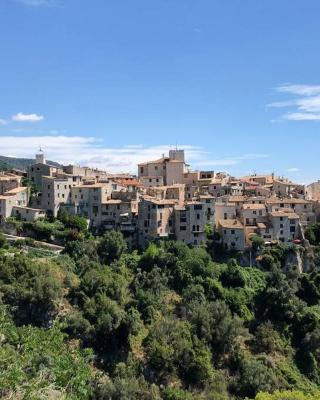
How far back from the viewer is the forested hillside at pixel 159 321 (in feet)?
130

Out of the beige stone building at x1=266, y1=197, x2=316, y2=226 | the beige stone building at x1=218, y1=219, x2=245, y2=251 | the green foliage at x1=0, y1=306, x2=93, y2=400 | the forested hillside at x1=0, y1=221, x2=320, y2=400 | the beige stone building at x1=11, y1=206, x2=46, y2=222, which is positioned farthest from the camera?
the beige stone building at x1=266, y1=197, x2=316, y2=226

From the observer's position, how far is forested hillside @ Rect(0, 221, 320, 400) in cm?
3953

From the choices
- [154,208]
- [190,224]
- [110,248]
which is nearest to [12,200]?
[110,248]

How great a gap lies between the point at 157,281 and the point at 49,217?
52.5 ft

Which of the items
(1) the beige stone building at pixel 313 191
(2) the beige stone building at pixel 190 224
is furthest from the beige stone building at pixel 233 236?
(1) the beige stone building at pixel 313 191

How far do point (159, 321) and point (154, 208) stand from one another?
1531cm

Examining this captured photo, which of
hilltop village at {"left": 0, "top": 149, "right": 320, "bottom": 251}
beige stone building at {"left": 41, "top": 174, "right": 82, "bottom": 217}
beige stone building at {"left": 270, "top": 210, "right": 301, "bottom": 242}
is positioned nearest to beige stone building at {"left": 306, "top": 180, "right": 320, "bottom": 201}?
hilltop village at {"left": 0, "top": 149, "right": 320, "bottom": 251}

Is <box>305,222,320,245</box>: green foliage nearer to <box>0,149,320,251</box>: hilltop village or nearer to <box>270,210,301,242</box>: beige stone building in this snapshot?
<box>0,149,320,251</box>: hilltop village

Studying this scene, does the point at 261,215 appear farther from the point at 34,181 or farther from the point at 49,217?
the point at 34,181

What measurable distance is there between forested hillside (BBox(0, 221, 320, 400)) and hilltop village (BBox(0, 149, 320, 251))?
286 centimetres

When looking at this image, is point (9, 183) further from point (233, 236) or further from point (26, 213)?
point (233, 236)

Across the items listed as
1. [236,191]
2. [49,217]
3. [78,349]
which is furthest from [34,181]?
[78,349]

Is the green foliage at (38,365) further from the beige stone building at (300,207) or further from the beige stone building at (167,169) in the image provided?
the beige stone building at (167,169)

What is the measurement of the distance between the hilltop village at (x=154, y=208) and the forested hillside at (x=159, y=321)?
2.86 meters
